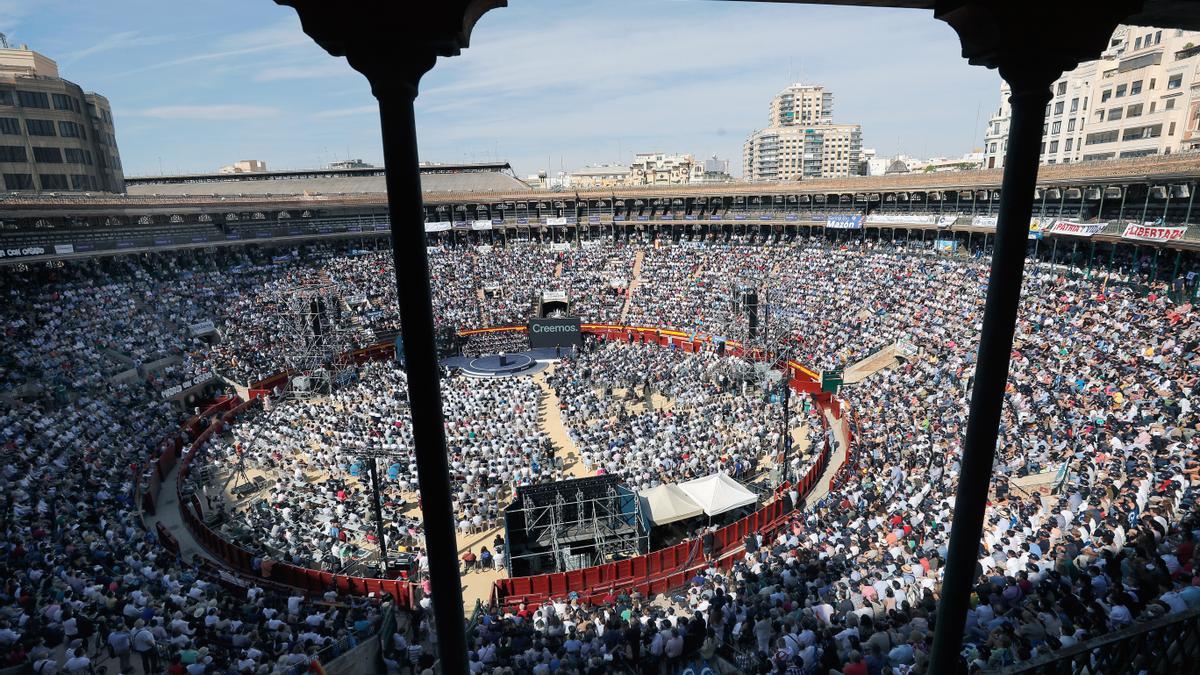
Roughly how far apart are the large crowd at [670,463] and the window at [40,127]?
33.8ft

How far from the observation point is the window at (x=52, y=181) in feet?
130

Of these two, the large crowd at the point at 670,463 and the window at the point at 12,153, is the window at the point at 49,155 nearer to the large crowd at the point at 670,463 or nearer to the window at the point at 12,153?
the window at the point at 12,153

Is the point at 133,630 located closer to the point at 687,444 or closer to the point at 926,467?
the point at 687,444

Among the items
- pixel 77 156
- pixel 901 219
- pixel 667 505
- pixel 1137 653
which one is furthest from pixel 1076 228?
pixel 77 156

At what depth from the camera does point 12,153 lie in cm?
3756

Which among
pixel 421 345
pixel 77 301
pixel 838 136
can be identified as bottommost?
pixel 77 301

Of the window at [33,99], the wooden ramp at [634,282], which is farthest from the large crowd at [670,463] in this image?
the window at [33,99]

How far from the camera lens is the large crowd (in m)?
9.64

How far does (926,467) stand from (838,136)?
17599cm

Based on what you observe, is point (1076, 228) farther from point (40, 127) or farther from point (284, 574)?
point (40, 127)

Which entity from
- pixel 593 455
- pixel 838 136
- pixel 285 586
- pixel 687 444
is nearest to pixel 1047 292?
pixel 687 444

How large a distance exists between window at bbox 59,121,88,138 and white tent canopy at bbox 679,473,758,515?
4772 centimetres

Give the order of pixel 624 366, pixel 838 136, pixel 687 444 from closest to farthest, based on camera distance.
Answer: pixel 687 444, pixel 624 366, pixel 838 136

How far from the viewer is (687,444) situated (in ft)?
70.1
